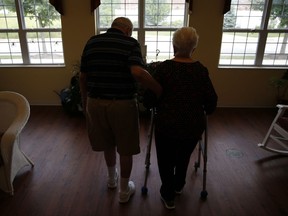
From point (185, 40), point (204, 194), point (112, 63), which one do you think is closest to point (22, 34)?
point (112, 63)

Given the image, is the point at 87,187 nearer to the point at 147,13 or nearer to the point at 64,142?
the point at 64,142

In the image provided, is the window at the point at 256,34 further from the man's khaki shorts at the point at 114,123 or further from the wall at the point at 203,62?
the man's khaki shorts at the point at 114,123

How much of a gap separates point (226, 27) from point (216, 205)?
9.54 feet

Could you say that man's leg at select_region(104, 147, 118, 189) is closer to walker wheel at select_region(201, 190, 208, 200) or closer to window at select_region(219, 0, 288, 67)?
walker wheel at select_region(201, 190, 208, 200)

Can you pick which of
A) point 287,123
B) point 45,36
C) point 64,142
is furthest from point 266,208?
point 45,36

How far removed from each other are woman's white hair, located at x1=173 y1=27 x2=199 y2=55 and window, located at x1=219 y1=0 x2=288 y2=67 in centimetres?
268

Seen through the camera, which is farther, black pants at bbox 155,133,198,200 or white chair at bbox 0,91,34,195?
white chair at bbox 0,91,34,195

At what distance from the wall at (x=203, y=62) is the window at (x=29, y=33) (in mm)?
210

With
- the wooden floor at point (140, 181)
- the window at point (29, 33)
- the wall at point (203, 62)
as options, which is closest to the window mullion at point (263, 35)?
the wall at point (203, 62)

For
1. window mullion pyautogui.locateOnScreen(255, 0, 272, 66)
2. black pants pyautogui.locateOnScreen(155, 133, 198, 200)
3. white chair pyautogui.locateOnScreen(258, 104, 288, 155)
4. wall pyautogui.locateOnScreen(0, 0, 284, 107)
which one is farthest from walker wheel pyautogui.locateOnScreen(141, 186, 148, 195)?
window mullion pyautogui.locateOnScreen(255, 0, 272, 66)

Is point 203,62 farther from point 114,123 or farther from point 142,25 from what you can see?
point 114,123

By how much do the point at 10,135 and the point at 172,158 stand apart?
128 cm

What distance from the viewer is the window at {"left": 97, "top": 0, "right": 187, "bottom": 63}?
3.84 metres

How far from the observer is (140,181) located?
2.29m
